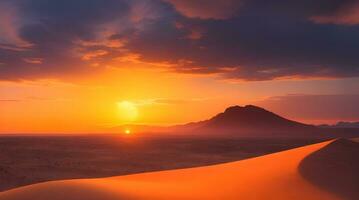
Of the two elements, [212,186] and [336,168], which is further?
[336,168]

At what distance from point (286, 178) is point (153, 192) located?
13.2 ft

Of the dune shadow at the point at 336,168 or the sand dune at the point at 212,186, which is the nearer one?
the sand dune at the point at 212,186

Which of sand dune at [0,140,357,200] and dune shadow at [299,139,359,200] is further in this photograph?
dune shadow at [299,139,359,200]

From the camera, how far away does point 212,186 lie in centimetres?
1150

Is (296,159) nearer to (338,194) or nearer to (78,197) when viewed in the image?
(338,194)

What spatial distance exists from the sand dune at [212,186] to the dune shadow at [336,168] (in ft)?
0.23

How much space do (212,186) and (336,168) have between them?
398cm

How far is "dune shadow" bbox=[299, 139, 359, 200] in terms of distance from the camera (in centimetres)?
1071

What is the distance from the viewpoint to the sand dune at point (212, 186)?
8.87 m

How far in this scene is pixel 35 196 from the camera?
27.6ft

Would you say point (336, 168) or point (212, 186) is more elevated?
point (336, 168)

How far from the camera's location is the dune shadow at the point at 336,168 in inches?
422

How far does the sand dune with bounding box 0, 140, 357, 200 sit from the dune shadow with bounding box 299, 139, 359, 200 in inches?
2.8

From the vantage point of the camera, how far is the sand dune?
349 inches
